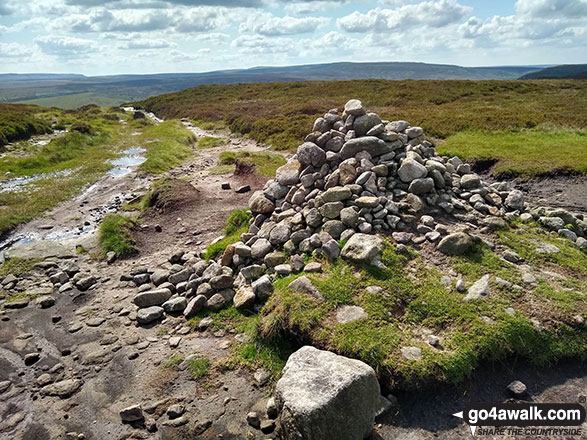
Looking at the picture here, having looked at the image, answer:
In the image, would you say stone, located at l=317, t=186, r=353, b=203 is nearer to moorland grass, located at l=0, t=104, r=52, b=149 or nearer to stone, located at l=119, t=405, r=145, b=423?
stone, located at l=119, t=405, r=145, b=423

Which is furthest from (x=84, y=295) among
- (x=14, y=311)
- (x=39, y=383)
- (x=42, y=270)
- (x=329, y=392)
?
(x=329, y=392)

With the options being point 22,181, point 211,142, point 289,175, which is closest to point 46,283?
point 289,175

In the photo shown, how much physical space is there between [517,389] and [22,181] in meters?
30.7

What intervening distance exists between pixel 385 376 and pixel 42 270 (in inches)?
499

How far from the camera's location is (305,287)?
30.0 feet

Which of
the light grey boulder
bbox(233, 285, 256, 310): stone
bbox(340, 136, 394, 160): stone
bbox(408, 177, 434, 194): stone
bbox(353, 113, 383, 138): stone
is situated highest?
bbox(353, 113, 383, 138): stone

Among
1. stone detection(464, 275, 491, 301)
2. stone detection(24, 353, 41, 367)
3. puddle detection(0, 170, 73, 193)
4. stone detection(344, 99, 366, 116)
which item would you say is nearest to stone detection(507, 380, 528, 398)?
stone detection(464, 275, 491, 301)

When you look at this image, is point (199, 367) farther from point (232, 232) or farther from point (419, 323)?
point (232, 232)

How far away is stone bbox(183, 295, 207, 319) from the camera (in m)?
10.1

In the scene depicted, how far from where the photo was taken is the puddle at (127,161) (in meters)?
29.3

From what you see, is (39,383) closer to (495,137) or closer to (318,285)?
(318,285)

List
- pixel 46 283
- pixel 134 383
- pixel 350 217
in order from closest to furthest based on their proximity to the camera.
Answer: pixel 134 383 < pixel 350 217 < pixel 46 283

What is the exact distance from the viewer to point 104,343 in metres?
9.56

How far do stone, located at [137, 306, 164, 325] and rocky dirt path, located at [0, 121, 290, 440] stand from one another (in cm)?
23
